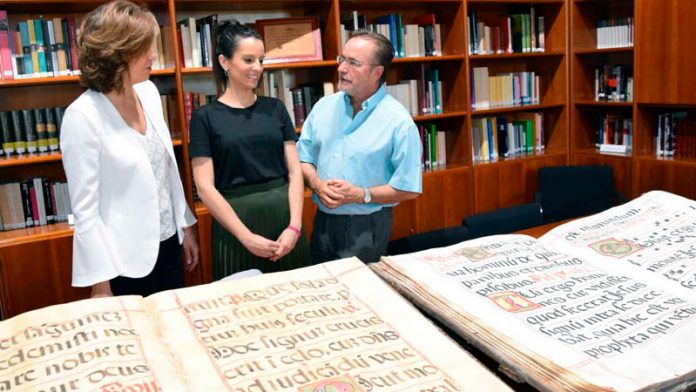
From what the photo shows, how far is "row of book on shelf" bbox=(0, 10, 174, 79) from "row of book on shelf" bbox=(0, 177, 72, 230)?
22.3 inches

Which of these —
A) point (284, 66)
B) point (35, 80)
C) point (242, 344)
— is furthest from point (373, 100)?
point (35, 80)

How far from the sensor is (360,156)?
6.86ft

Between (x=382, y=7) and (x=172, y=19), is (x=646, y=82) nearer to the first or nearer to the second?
(x=382, y=7)

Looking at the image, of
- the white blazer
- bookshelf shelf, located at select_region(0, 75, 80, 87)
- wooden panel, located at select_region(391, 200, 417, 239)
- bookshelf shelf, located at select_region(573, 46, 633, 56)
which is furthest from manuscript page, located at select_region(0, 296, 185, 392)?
bookshelf shelf, located at select_region(573, 46, 633, 56)

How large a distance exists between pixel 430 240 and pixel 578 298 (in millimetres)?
2029

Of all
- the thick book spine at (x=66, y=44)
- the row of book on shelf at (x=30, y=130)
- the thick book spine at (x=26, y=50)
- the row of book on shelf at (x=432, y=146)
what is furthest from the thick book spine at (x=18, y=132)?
the row of book on shelf at (x=432, y=146)

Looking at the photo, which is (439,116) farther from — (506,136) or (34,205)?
(34,205)

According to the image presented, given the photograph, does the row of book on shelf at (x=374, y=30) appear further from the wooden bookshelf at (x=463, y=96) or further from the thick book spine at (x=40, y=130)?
the thick book spine at (x=40, y=130)

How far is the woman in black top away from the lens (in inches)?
79.7

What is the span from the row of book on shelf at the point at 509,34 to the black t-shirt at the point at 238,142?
2605 millimetres

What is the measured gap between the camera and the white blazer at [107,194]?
1.56 meters

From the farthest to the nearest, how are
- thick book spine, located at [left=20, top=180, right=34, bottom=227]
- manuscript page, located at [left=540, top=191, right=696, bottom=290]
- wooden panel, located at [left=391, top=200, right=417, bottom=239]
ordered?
1. wooden panel, located at [left=391, top=200, right=417, bottom=239]
2. thick book spine, located at [left=20, top=180, right=34, bottom=227]
3. manuscript page, located at [left=540, top=191, right=696, bottom=290]

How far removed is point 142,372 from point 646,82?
13.7ft

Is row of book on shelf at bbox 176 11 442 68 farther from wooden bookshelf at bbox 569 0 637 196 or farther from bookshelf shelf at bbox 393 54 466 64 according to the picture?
wooden bookshelf at bbox 569 0 637 196
